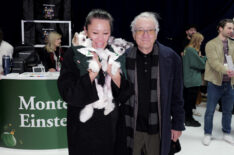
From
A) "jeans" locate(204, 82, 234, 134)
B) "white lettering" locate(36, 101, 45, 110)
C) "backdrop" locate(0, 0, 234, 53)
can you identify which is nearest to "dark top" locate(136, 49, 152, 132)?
"white lettering" locate(36, 101, 45, 110)

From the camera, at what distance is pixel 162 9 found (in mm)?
6270

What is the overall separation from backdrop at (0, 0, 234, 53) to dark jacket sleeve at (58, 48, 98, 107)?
468 cm

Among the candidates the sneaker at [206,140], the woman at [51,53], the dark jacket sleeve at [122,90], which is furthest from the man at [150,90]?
the woman at [51,53]

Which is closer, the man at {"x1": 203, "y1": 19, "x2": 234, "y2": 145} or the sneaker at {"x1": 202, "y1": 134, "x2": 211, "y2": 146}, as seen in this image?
the man at {"x1": 203, "y1": 19, "x2": 234, "y2": 145}

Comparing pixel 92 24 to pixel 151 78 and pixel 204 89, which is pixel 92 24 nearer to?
pixel 151 78

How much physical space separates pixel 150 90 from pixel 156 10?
484 centimetres

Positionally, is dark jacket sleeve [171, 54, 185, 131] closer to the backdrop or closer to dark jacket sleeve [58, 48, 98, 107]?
dark jacket sleeve [58, 48, 98, 107]

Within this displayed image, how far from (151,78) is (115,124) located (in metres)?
0.39

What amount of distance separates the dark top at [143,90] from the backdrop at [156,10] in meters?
4.45

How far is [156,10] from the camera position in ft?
20.5

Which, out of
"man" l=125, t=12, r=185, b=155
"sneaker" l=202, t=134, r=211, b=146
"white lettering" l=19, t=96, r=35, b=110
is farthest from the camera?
"sneaker" l=202, t=134, r=211, b=146

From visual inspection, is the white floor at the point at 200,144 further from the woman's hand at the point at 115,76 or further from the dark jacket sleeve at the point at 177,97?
the woman's hand at the point at 115,76

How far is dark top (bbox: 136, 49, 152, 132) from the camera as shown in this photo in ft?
5.73

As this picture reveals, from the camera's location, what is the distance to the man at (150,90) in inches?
67.7
